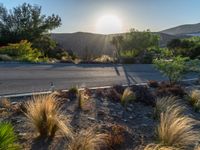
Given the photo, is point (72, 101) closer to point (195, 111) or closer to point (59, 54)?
point (195, 111)

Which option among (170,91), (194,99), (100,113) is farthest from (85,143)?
(170,91)

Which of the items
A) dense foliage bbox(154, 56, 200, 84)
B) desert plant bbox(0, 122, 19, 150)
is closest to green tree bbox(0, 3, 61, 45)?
dense foliage bbox(154, 56, 200, 84)

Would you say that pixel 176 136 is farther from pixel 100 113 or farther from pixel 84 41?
pixel 84 41

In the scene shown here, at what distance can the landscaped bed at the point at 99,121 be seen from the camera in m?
8.18

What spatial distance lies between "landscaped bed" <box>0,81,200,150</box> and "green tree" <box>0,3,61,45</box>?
30.1 metres

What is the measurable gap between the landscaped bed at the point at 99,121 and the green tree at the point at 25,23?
30113 mm

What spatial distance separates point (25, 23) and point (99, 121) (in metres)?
34.2

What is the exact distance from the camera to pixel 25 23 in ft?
141

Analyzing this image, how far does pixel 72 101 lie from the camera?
11289 millimetres

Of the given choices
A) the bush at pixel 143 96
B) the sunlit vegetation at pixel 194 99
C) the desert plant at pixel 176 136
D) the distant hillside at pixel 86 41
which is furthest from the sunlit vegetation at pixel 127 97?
the distant hillside at pixel 86 41

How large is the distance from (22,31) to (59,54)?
4.19 metres

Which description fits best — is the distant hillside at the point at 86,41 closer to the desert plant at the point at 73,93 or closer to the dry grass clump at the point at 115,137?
the desert plant at the point at 73,93

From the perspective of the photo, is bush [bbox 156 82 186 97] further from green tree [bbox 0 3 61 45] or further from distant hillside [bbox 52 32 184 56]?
distant hillside [bbox 52 32 184 56]

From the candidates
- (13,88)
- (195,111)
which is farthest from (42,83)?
(195,111)
